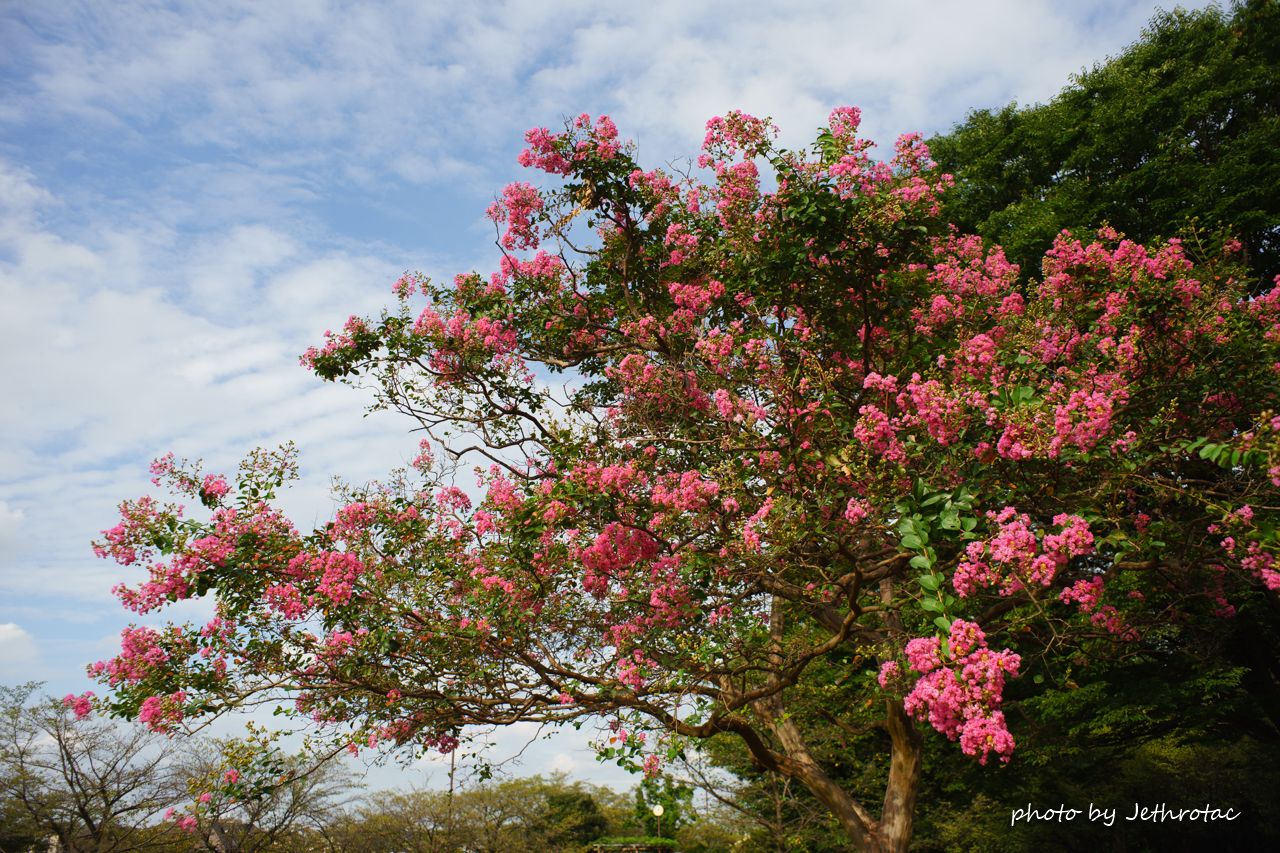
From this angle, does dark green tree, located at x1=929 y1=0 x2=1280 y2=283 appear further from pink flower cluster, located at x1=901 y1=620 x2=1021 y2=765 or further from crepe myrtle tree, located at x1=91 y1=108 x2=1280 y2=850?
pink flower cluster, located at x1=901 y1=620 x2=1021 y2=765

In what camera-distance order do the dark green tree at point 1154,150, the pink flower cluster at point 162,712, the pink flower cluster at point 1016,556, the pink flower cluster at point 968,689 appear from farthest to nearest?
1. the dark green tree at point 1154,150
2. the pink flower cluster at point 162,712
3. the pink flower cluster at point 1016,556
4. the pink flower cluster at point 968,689

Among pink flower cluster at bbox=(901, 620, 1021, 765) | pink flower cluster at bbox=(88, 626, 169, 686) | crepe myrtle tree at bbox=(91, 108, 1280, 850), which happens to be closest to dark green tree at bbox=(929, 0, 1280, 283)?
crepe myrtle tree at bbox=(91, 108, 1280, 850)

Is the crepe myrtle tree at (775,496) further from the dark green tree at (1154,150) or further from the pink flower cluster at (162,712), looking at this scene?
the dark green tree at (1154,150)

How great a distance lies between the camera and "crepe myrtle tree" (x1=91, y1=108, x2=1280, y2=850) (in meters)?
6.52

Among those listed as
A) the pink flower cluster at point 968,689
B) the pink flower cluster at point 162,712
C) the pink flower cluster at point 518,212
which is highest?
the pink flower cluster at point 518,212

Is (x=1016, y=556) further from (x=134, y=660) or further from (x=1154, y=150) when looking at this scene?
(x=1154, y=150)

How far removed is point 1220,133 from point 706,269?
37.8 feet

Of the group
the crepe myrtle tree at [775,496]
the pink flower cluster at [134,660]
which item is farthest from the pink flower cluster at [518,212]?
the pink flower cluster at [134,660]

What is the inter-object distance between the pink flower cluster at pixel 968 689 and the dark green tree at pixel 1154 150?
11.6 meters

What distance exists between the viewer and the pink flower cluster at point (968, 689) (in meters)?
4.21

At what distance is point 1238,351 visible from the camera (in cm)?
700

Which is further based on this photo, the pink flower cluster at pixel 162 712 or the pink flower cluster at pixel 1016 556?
the pink flower cluster at pixel 162 712

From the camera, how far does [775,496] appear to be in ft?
23.6

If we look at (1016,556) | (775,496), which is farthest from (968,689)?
(775,496)
